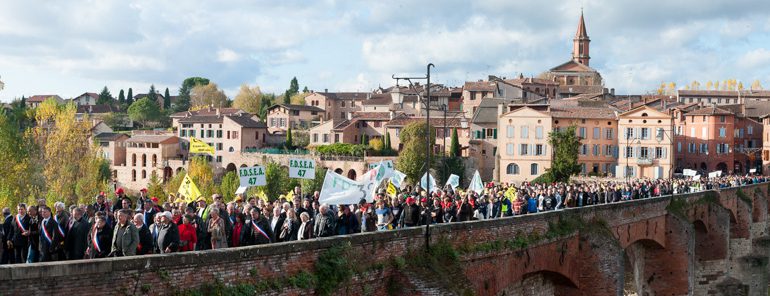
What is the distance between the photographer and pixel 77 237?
597 inches

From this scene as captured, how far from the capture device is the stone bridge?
12938mm

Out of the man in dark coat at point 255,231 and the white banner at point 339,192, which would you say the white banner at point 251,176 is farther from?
the man in dark coat at point 255,231

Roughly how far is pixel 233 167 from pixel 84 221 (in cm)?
9720

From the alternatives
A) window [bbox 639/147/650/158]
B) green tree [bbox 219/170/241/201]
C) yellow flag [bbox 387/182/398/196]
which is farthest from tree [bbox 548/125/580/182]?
yellow flag [bbox 387/182/398/196]

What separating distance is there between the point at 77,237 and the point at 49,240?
778mm

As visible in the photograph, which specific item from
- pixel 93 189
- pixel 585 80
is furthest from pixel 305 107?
pixel 93 189

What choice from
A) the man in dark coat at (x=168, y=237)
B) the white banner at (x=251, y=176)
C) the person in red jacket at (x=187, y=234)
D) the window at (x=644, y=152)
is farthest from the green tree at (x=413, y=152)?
the man in dark coat at (x=168, y=237)

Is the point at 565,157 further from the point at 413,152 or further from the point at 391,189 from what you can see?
the point at 391,189

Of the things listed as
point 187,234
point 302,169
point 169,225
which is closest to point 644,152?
point 302,169

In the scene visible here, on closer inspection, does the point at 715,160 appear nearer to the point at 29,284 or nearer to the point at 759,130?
the point at 759,130

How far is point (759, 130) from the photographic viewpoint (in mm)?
104125

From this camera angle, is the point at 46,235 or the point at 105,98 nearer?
the point at 46,235

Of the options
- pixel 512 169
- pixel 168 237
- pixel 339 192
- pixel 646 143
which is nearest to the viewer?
pixel 168 237

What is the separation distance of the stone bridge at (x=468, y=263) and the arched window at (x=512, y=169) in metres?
45.3
